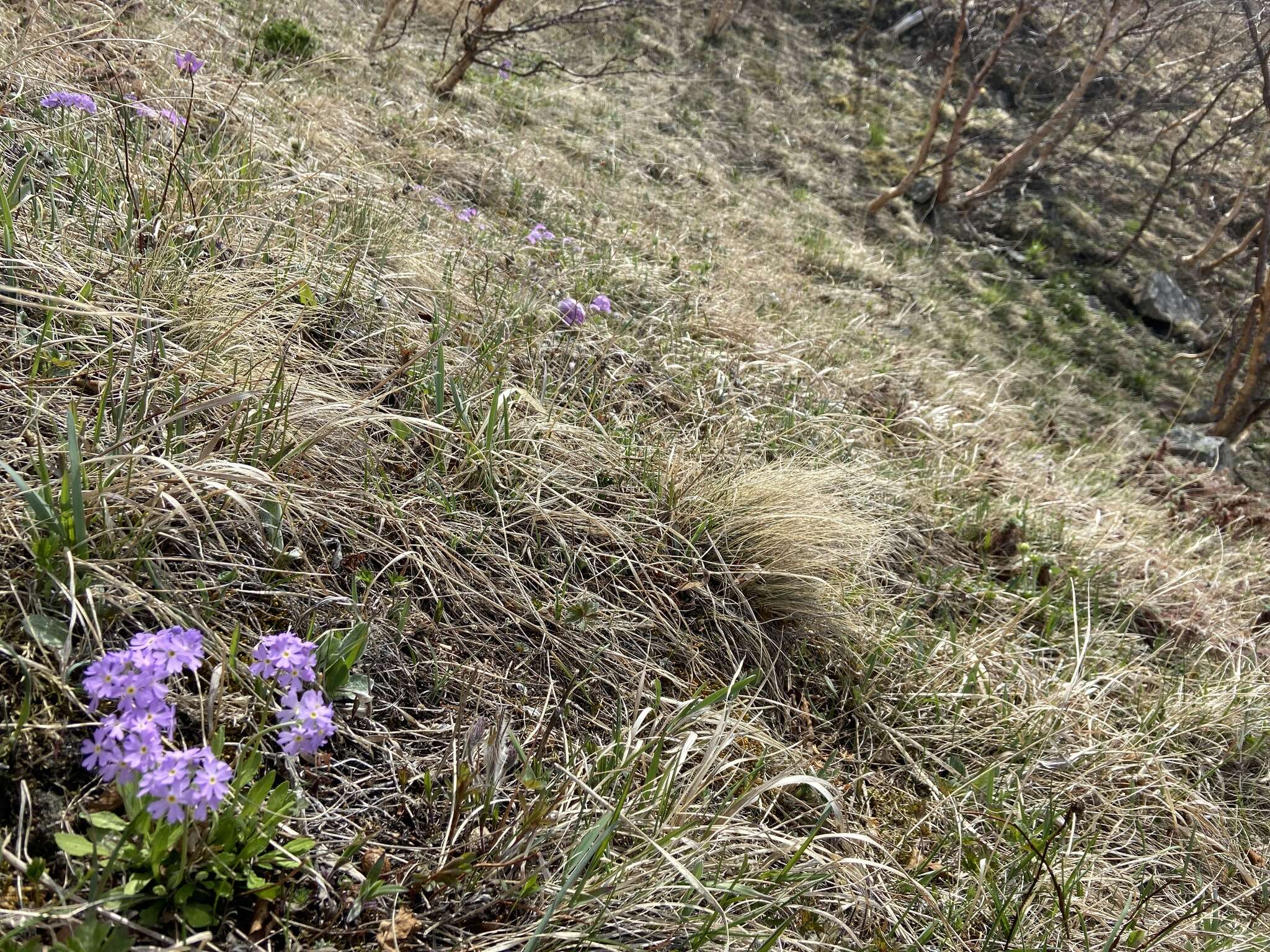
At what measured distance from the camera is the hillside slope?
4.79 ft

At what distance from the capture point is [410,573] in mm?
2004

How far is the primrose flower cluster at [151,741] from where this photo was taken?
1.16 m

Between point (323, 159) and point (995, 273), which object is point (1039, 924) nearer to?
point (323, 159)

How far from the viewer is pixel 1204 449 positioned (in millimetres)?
5934

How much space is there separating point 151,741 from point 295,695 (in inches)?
10.1

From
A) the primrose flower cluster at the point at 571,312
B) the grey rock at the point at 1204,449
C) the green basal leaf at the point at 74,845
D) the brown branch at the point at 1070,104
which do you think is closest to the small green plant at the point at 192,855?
the green basal leaf at the point at 74,845

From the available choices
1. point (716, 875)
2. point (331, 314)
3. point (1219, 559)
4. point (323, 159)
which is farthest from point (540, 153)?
point (716, 875)

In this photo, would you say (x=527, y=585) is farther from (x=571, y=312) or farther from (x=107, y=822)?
(x=571, y=312)

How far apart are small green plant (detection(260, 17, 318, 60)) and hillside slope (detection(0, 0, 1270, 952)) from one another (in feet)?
0.27

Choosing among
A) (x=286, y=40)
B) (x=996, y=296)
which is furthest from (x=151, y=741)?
(x=996, y=296)

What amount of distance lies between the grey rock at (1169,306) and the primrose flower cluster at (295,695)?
962 centimetres

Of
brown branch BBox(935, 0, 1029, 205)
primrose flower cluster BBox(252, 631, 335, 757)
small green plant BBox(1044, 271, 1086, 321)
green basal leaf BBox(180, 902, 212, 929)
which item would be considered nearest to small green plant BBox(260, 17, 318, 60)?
primrose flower cluster BBox(252, 631, 335, 757)

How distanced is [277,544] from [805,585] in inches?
57.9

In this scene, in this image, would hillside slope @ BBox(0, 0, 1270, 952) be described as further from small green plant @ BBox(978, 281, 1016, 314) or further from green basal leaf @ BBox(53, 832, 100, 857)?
small green plant @ BBox(978, 281, 1016, 314)
